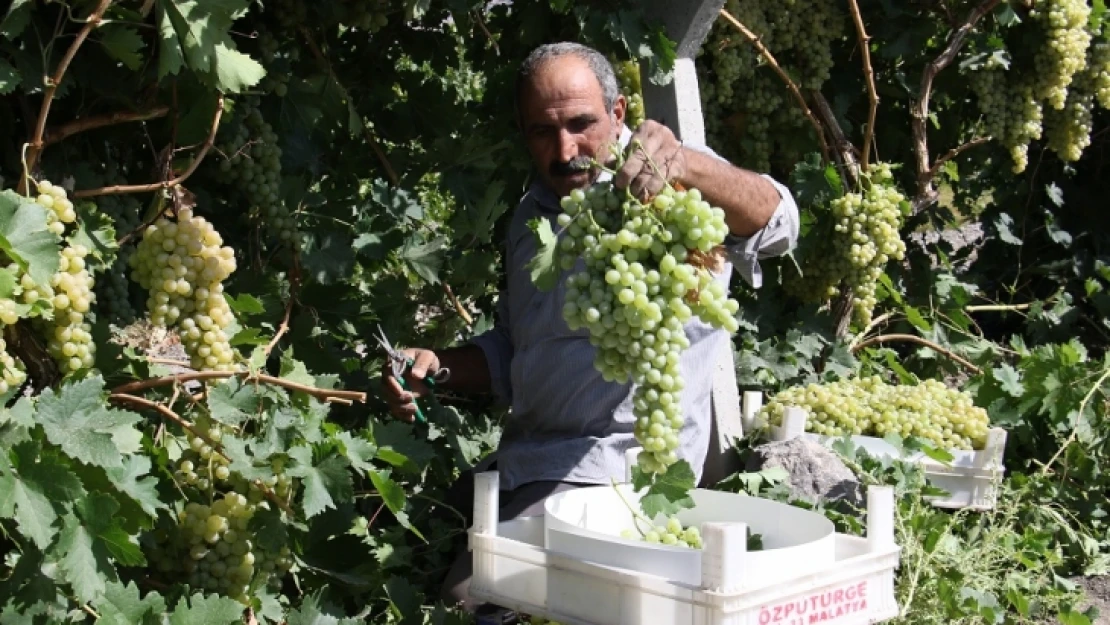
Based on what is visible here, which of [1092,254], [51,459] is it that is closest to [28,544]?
[51,459]

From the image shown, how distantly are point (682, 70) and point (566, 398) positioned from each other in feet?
3.61

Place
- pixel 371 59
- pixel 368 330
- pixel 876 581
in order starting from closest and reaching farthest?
pixel 876 581 → pixel 368 330 → pixel 371 59

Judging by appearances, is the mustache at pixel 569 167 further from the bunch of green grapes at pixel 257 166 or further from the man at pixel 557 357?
the bunch of green grapes at pixel 257 166

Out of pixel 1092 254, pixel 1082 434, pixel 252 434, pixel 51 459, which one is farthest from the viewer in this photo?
pixel 1092 254

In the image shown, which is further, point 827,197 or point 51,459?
point 827,197

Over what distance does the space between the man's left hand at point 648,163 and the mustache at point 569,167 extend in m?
0.67

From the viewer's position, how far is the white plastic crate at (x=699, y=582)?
187 centimetres

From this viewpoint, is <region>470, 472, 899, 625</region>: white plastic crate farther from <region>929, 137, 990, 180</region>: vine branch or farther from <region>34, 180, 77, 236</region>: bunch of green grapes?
<region>929, 137, 990, 180</region>: vine branch

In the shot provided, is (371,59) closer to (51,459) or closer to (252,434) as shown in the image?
(252,434)

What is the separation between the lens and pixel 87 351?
6.82ft

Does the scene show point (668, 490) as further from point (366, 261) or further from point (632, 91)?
point (632, 91)

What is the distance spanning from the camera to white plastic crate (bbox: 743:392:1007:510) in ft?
11.7

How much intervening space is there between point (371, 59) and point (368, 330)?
790mm

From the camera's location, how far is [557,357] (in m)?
3.03
